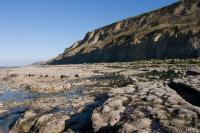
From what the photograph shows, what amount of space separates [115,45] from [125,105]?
340 ft

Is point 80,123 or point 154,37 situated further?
point 154,37

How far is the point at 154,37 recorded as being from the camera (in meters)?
103

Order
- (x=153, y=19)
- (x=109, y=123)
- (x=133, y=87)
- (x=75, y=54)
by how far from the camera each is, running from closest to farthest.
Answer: (x=109, y=123)
(x=133, y=87)
(x=153, y=19)
(x=75, y=54)

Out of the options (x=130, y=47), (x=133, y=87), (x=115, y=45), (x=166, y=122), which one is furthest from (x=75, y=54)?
(x=166, y=122)

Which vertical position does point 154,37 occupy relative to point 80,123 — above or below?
above

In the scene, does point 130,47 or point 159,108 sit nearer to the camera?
point 159,108

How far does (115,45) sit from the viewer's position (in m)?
124

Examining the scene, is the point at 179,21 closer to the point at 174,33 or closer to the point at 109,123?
the point at 174,33

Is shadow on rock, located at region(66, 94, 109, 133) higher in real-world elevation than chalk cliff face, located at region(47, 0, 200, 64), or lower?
lower

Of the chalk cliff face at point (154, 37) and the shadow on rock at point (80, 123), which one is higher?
the chalk cliff face at point (154, 37)

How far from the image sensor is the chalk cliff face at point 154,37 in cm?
8986

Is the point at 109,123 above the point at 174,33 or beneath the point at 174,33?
beneath

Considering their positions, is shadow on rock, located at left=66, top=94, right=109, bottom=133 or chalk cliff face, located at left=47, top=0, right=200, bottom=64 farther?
chalk cliff face, located at left=47, top=0, right=200, bottom=64

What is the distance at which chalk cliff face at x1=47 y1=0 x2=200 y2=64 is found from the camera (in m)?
89.9
